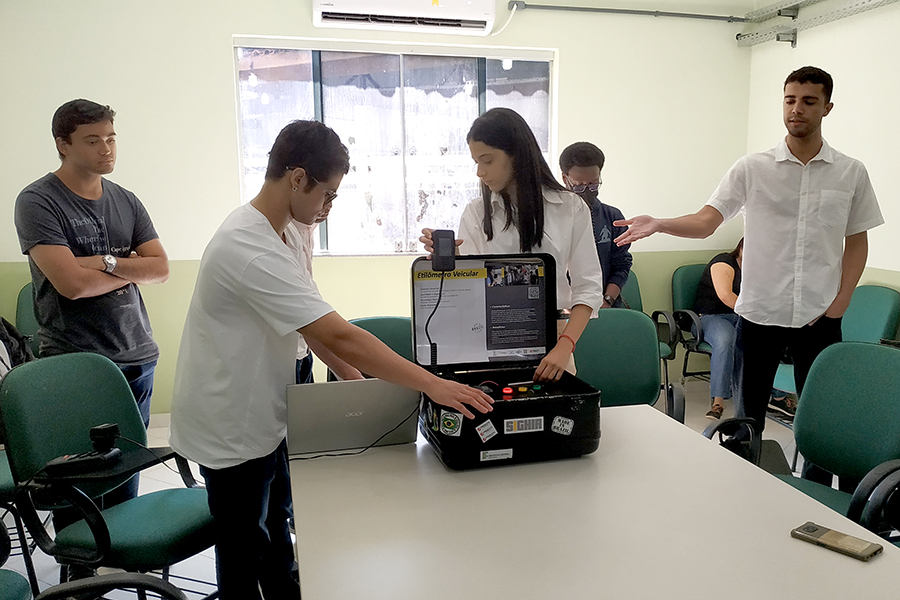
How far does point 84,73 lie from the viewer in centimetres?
359

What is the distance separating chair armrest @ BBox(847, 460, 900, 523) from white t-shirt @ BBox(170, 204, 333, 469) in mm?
1317

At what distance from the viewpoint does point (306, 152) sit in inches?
56.1

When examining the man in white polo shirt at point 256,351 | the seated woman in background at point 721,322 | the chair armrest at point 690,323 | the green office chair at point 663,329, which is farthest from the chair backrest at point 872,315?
the man in white polo shirt at point 256,351

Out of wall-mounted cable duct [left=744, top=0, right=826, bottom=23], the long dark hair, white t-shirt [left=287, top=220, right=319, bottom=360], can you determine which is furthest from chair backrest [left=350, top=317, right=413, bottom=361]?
wall-mounted cable duct [left=744, top=0, right=826, bottom=23]

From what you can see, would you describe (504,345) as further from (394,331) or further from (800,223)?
(800,223)

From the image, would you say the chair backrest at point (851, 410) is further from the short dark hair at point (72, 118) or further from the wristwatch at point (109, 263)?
the short dark hair at point (72, 118)

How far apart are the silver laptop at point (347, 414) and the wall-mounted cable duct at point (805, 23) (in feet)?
11.5

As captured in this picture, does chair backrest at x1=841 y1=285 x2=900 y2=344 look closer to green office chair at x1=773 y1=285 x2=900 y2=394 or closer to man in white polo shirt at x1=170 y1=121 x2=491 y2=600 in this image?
green office chair at x1=773 y1=285 x2=900 y2=394

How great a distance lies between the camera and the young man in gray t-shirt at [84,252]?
205 centimetres

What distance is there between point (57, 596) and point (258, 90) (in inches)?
136

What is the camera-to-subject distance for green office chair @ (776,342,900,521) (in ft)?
5.64

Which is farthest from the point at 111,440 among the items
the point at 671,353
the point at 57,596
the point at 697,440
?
the point at 671,353

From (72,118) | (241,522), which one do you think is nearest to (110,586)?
(241,522)

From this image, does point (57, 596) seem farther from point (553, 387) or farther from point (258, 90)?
point (258, 90)
